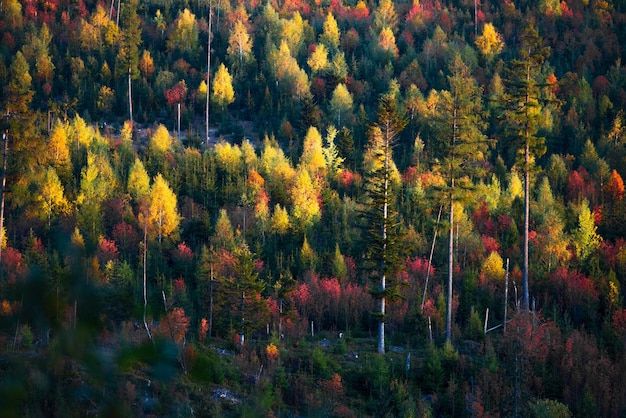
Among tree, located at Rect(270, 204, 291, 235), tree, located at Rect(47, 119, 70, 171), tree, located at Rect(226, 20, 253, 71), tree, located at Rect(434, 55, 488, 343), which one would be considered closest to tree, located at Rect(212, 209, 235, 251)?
tree, located at Rect(270, 204, 291, 235)

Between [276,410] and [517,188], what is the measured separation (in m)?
30.1

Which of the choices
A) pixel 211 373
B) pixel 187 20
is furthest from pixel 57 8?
pixel 211 373

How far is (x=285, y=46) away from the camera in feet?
206

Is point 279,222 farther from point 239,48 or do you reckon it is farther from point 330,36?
point 330,36

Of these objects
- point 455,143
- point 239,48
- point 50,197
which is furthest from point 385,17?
point 455,143

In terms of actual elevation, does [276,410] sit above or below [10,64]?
below

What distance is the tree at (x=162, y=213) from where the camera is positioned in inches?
1464

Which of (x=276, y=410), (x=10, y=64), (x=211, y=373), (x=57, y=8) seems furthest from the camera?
(x=57, y=8)

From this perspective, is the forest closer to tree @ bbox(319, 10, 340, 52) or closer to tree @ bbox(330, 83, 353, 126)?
tree @ bbox(330, 83, 353, 126)

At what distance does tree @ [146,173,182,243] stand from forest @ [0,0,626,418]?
178 millimetres

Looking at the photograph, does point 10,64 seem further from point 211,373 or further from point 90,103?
point 211,373

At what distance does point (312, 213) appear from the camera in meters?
39.6

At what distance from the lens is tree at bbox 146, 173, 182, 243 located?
37.2 metres

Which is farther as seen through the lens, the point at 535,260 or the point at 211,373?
the point at 535,260
